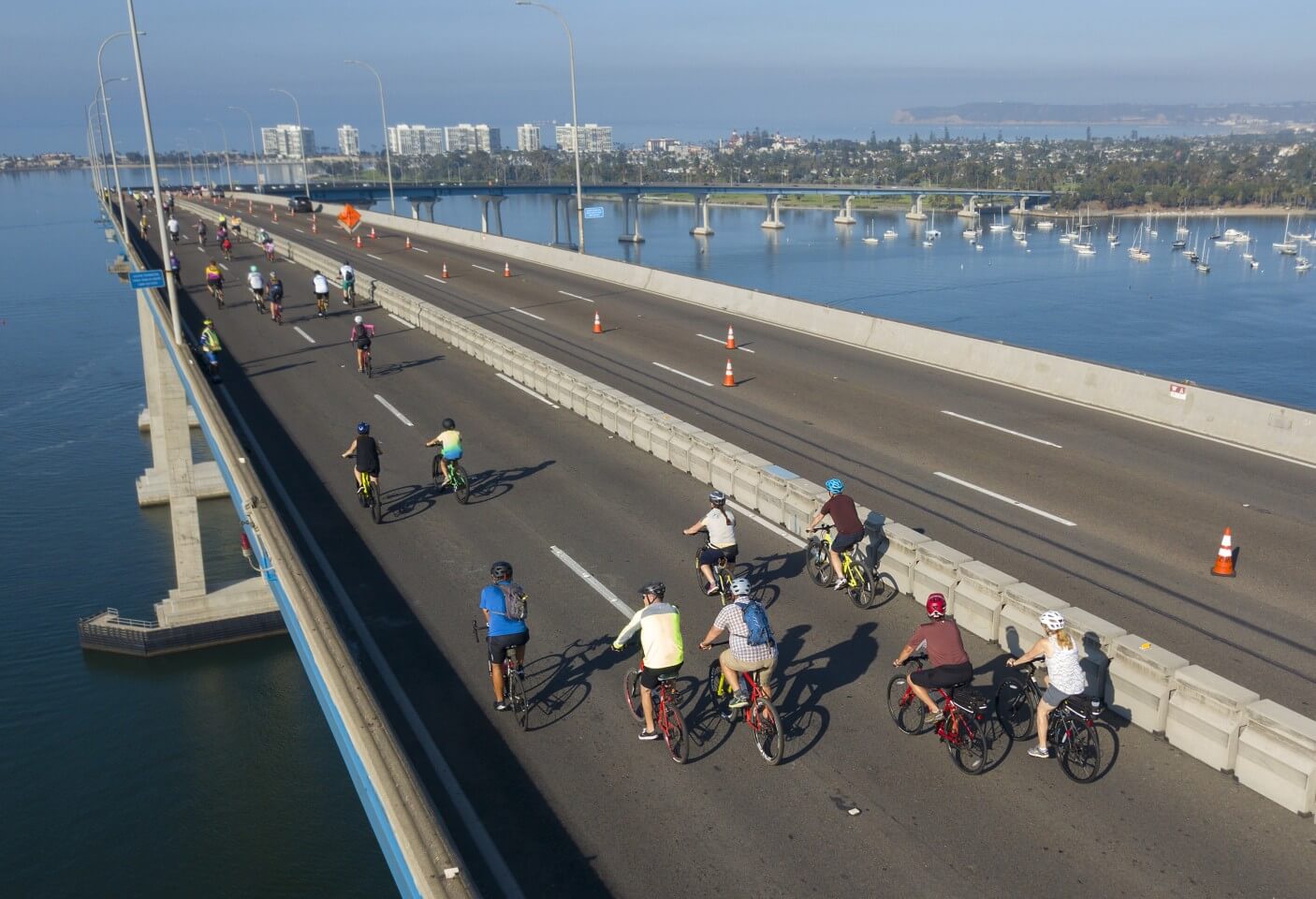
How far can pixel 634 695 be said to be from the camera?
10438mm

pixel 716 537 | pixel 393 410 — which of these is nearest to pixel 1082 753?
pixel 716 537

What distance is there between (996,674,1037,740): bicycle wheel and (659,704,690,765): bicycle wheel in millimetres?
3023

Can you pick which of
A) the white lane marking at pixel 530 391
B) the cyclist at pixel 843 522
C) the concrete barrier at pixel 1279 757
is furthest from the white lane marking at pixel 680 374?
the concrete barrier at pixel 1279 757

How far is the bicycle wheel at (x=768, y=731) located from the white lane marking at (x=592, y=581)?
11.2ft

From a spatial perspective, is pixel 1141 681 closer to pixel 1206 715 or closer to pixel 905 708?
pixel 1206 715

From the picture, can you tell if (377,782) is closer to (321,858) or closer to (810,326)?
(321,858)

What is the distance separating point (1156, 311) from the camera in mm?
86938

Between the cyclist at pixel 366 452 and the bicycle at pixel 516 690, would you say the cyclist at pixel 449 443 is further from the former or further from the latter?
the bicycle at pixel 516 690

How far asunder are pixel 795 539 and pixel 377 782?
7.95m

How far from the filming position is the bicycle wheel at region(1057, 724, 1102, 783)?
898 cm

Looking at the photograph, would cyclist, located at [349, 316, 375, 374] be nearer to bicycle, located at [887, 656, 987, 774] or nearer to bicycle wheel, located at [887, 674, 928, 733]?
bicycle wheel, located at [887, 674, 928, 733]

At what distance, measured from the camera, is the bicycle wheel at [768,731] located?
9.22 meters

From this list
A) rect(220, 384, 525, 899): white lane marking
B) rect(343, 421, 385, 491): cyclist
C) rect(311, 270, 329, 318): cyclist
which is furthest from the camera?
rect(311, 270, 329, 318): cyclist

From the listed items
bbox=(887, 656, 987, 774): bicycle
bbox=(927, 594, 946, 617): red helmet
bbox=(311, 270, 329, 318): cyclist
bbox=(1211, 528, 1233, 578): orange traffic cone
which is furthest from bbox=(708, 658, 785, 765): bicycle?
bbox=(311, 270, 329, 318): cyclist
